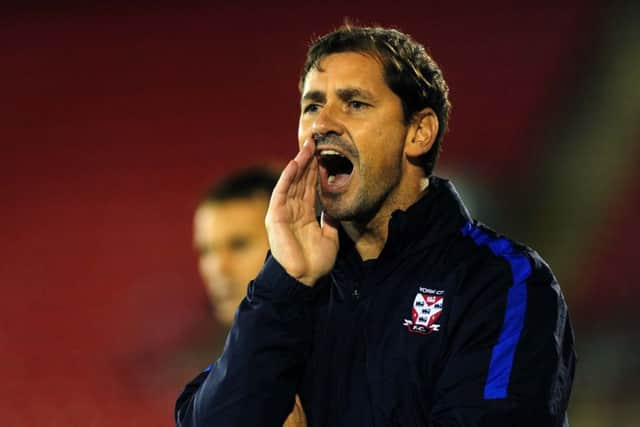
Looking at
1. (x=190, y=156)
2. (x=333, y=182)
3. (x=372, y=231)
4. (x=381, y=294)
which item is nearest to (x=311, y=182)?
(x=333, y=182)

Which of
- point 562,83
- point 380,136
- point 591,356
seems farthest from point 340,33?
point 562,83

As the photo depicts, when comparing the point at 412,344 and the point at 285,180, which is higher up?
the point at 285,180

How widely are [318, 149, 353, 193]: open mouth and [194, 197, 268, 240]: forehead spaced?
68 cm

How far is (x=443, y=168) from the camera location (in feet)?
16.0

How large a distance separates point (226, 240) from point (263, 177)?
0.80 ft

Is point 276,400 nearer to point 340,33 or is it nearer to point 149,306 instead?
point 340,33

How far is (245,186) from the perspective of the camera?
2.72 m

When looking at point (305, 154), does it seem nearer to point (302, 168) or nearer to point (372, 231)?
point (302, 168)

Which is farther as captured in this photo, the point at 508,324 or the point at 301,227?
the point at 301,227

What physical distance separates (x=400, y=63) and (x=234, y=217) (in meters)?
0.92

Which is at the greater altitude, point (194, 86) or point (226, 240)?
point (194, 86)

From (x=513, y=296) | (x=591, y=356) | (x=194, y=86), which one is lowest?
(x=591, y=356)

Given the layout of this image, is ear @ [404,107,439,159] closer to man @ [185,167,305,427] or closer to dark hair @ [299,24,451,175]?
dark hair @ [299,24,451,175]

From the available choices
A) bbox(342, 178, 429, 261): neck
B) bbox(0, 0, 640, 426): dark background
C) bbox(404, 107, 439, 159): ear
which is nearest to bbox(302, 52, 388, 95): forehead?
bbox(404, 107, 439, 159): ear
